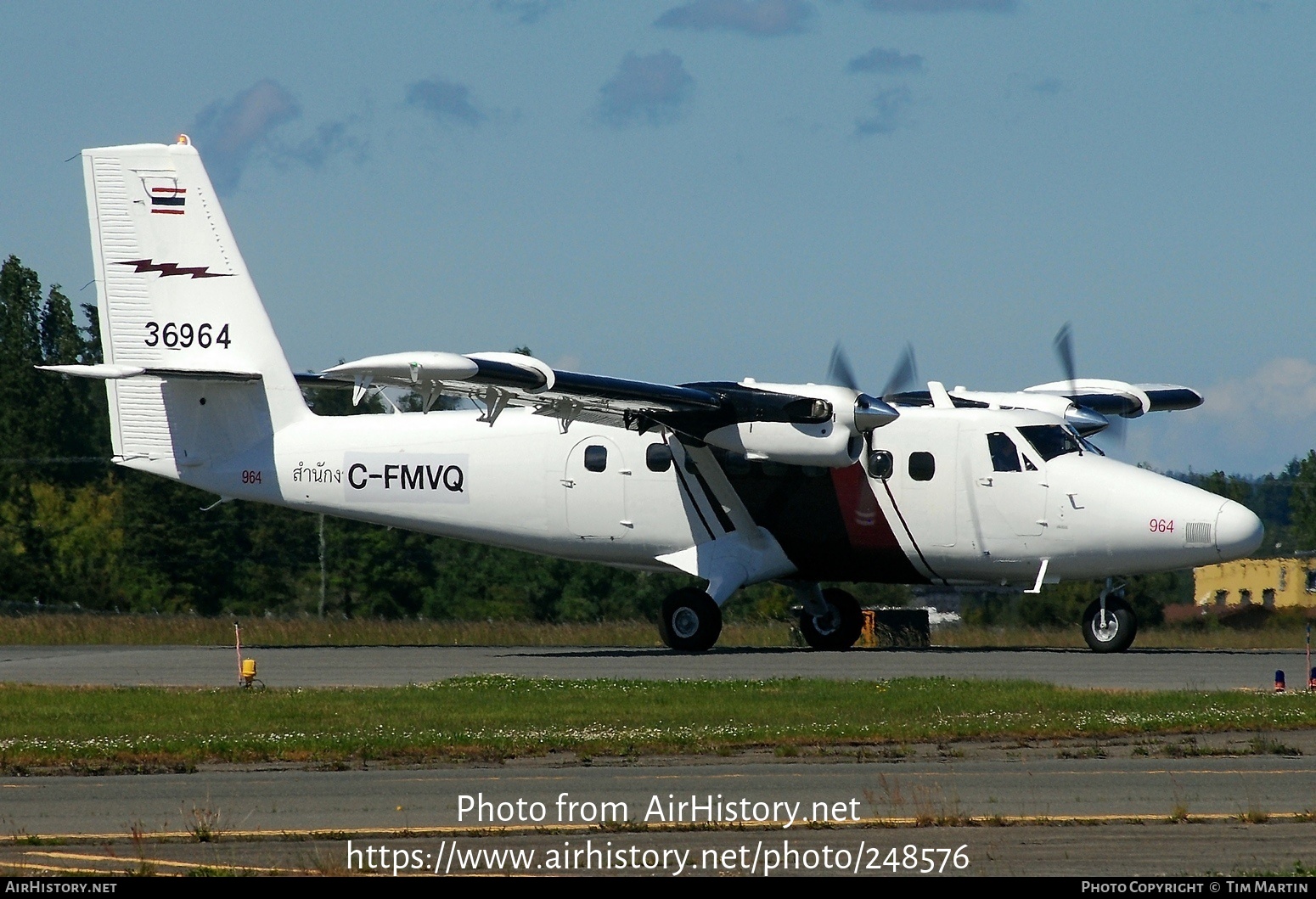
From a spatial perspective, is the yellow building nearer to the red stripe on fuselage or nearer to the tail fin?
the red stripe on fuselage

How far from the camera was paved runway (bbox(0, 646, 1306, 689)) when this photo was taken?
21.2m

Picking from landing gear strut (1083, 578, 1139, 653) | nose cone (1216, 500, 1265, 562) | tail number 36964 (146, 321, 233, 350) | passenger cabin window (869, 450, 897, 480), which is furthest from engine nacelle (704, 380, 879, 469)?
tail number 36964 (146, 321, 233, 350)

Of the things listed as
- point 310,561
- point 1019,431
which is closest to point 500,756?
point 1019,431

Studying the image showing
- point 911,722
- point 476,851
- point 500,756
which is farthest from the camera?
point 911,722

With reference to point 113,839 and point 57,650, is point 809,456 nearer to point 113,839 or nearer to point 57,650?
point 57,650

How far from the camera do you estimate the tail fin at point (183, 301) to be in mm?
28234

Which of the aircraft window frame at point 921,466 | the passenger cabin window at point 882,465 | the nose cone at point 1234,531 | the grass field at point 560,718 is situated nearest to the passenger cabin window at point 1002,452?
the aircraft window frame at point 921,466

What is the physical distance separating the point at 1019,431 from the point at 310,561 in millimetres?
37812

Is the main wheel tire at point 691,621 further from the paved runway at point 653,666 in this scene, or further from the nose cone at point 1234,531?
the nose cone at point 1234,531

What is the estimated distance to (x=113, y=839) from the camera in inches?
397

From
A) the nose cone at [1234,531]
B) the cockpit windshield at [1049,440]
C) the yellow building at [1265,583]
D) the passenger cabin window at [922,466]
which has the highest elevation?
the cockpit windshield at [1049,440]

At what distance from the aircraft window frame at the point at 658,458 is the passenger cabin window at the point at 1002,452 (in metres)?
4.99

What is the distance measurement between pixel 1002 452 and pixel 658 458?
5364 millimetres
